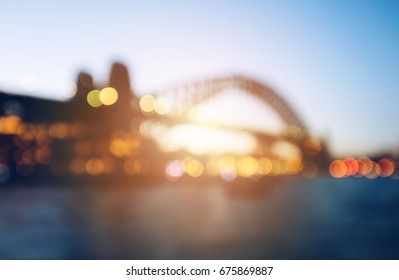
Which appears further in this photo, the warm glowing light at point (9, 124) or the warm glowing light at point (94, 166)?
the warm glowing light at point (94, 166)

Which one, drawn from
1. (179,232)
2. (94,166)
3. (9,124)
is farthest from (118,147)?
(179,232)

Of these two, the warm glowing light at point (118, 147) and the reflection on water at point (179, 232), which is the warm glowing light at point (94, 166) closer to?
the warm glowing light at point (118, 147)

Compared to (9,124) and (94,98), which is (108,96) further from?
(9,124)
